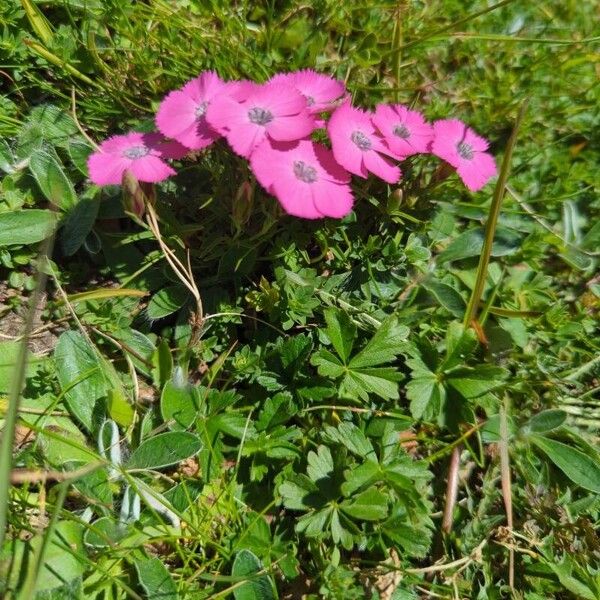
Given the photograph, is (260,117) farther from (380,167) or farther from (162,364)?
(162,364)

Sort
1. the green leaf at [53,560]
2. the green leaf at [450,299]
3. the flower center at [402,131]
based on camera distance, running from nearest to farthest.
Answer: the green leaf at [53,560], the flower center at [402,131], the green leaf at [450,299]

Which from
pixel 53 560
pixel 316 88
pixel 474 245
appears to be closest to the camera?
pixel 53 560

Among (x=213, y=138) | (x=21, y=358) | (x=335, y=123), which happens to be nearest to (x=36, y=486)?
(x=21, y=358)

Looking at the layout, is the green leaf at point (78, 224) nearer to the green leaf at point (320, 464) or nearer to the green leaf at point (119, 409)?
the green leaf at point (119, 409)

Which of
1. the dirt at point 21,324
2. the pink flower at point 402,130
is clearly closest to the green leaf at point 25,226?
the dirt at point 21,324

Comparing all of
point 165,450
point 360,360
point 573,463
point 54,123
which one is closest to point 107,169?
point 54,123

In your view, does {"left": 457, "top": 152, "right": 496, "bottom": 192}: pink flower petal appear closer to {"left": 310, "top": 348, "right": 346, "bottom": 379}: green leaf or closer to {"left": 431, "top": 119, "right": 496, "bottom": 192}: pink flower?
{"left": 431, "top": 119, "right": 496, "bottom": 192}: pink flower

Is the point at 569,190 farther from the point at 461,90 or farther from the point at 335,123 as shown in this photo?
the point at 335,123
